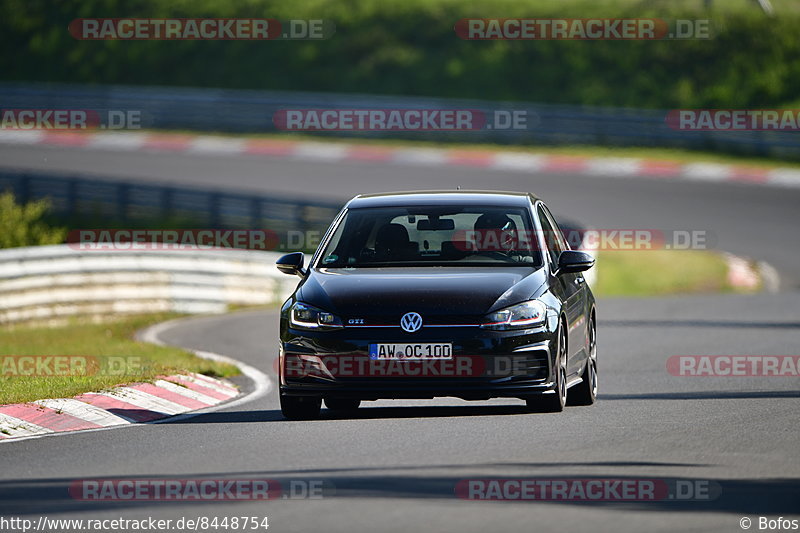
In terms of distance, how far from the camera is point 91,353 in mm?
16516

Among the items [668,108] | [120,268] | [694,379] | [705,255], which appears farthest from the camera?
[668,108]

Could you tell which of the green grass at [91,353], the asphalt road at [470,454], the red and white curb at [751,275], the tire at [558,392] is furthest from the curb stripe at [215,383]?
the red and white curb at [751,275]

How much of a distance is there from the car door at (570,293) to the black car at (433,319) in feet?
0.11

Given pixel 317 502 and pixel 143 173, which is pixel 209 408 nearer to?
pixel 317 502

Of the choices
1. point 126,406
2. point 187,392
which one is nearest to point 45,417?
point 126,406

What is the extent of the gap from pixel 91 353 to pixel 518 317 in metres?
7.23

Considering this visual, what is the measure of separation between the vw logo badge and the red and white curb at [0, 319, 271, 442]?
7.76ft

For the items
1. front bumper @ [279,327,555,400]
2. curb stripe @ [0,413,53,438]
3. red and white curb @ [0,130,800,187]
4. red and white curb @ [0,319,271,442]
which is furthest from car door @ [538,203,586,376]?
red and white curb @ [0,130,800,187]

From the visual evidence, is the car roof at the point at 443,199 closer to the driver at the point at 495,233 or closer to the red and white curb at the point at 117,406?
the driver at the point at 495,233

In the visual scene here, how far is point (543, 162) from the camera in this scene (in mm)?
41219

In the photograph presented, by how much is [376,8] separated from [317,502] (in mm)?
52352

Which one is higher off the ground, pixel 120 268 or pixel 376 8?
pixel 376 8

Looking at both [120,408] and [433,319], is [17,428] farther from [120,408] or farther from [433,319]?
[433,319]

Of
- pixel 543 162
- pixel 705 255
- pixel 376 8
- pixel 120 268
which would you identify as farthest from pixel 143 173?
pixel 376 8
